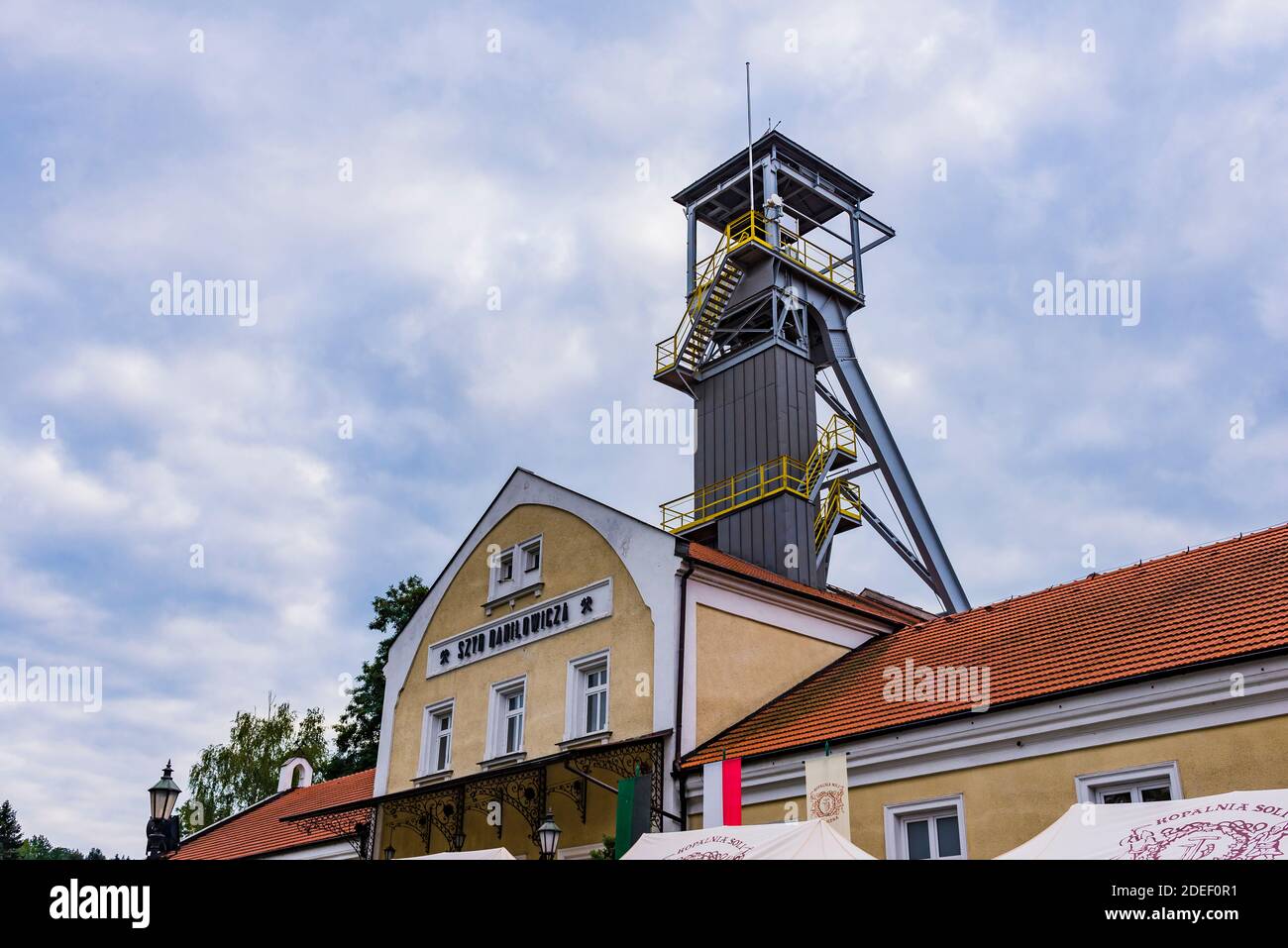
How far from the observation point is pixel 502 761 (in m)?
20.2

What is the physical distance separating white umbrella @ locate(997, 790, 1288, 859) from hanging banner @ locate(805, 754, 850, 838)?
16.2ft

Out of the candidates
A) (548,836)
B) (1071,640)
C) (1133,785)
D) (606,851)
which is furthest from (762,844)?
(1071,640)

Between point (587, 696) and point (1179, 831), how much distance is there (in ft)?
39.4

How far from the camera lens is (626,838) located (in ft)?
52.6

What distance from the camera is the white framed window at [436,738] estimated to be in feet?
72.7

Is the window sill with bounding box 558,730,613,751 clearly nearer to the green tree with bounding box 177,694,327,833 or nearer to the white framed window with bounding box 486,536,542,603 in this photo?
the white framed window with bounding box 486,536,542,603

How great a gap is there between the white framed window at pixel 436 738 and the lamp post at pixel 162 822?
5.98 m

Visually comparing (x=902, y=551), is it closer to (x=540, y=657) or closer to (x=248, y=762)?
(x=540, y=657)

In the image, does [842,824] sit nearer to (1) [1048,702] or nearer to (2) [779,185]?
(1) [1048,702]

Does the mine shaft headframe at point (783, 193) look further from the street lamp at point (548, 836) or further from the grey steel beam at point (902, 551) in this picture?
the street lamp at point (548, 836)

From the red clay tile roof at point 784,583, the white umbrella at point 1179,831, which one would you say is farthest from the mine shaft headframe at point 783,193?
the white umbrella at point 1179,831

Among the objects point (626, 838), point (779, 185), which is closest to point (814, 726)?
point (626, 838)
